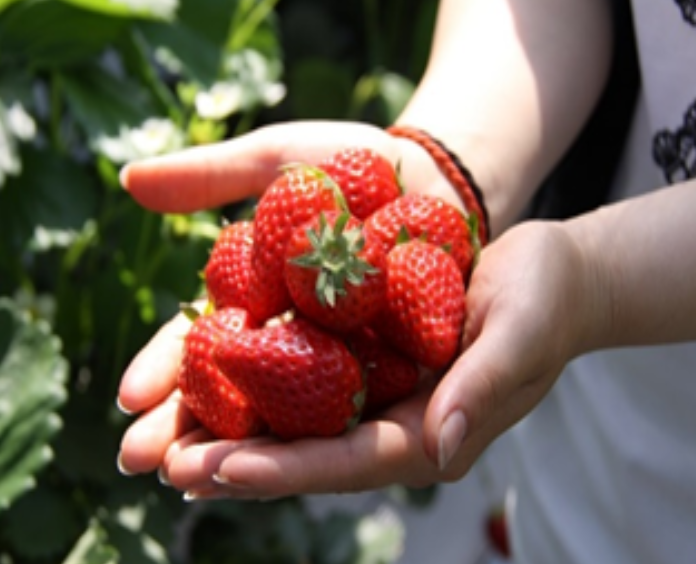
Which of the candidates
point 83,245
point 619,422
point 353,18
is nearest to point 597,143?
point 619,422

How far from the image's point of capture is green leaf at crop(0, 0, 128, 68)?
103 centimetres

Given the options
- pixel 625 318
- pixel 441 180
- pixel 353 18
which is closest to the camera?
pixel 625 318

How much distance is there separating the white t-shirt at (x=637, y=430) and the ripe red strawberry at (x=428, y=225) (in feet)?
0.48

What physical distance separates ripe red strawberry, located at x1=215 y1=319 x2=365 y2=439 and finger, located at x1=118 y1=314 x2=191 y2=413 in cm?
7

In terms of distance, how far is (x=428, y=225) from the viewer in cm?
79

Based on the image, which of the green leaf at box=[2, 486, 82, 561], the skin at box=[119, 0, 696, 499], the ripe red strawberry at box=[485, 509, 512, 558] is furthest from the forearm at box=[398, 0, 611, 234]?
the ripe red strawberry at box=[485, 509, 512, 558]

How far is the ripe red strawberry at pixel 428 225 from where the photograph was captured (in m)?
0.80

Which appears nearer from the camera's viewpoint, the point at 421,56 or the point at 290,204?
the point at 290,204

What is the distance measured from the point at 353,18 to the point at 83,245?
63 centimetres

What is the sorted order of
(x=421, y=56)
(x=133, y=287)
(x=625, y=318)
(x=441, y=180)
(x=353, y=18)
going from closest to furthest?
1. (x=625, y=318)
2. (x=441, y=180)
3. (x=133, y=287)
4. (x=421, y=56)
5. (x=353, y=18)

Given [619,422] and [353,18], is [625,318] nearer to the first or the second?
[619,422]

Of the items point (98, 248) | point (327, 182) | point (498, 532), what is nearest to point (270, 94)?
point (98, 248)

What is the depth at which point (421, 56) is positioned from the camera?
4.83 feet

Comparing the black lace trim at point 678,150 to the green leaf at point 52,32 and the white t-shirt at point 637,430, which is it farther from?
the green leaf at point 52,32
